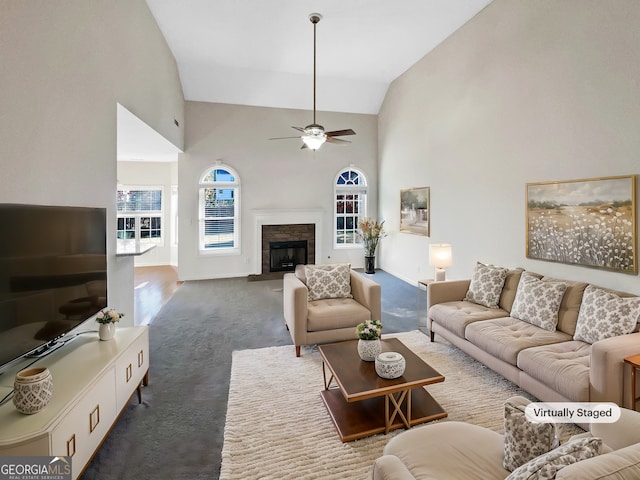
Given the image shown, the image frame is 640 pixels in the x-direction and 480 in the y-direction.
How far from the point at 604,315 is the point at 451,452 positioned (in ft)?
6.79

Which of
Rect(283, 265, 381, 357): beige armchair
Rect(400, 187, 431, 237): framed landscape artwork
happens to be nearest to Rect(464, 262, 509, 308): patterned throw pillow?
Rect(283, 265, 381, 357): beige armchair

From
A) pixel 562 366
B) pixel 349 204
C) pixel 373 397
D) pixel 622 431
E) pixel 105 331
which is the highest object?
pixel 349 204

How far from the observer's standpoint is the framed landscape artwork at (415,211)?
6.29m

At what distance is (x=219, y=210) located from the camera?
7.61 m

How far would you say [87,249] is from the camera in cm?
254

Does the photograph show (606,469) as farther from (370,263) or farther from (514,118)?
(370,263)

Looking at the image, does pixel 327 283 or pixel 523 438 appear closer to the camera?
pixel 523 438

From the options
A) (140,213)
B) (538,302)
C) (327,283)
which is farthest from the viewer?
(140,213)

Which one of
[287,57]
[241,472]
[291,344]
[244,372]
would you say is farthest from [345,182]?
[241,472]

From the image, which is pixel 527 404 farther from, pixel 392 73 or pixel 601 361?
pixel 392 73

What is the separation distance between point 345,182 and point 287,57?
3.20 m

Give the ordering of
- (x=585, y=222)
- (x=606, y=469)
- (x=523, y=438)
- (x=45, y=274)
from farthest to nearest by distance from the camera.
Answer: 1. (x=585, y=222)
2. (x=45, y=274)
3. (x=523, y=438)
4. (x=606, y=469)

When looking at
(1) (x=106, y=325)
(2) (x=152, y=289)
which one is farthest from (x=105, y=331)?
(2) (x=152, y=289)

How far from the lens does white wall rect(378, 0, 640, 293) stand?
3055mm
